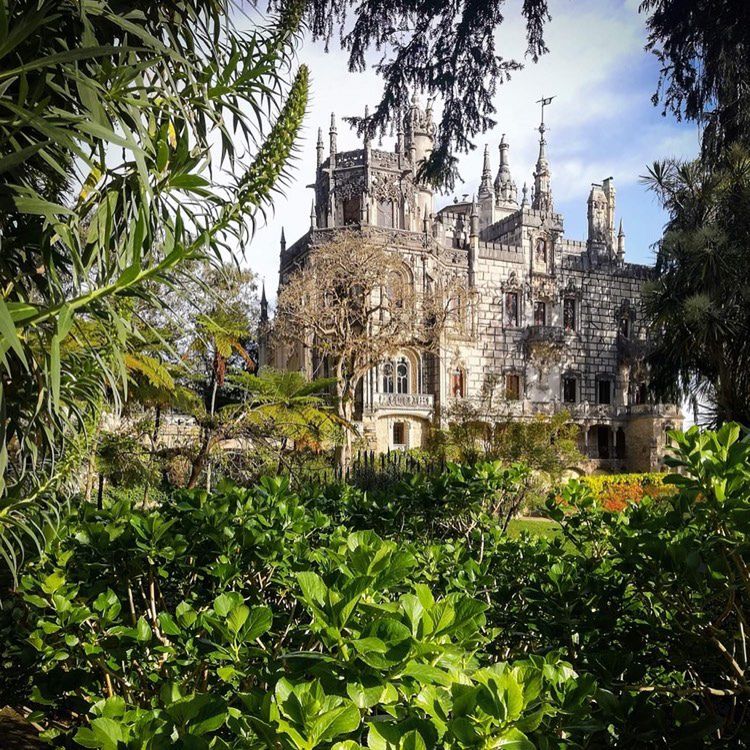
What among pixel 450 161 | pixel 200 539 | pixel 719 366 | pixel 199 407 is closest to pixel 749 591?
pixel 200 539

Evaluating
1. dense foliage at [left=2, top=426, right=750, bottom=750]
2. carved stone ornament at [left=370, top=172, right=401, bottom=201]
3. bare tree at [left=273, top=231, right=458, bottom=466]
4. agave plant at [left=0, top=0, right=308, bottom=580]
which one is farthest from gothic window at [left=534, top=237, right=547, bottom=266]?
agave plant at [left=0, top=0, right=308, bottom=580]

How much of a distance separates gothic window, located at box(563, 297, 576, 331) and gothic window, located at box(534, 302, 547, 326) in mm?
1006

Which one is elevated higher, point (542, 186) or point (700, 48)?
point (542, 186)

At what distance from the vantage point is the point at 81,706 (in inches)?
75.1

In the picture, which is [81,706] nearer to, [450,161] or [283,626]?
[283,626]

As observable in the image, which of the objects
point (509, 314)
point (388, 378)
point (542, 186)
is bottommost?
point (388, 378)

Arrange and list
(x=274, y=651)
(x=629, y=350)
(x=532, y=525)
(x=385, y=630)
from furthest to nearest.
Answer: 1. (x=629, y=350)
2. (x=532, y=525)
3. (x=274, y=651)
4. (x=385, y=630)

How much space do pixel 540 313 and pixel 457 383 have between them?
5626 mm

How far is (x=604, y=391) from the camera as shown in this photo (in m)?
28.3

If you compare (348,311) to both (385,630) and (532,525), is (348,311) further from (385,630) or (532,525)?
(385,630)

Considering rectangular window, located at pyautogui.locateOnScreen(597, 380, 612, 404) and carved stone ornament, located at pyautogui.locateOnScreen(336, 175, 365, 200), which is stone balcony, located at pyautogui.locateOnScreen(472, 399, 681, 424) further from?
carved stone ornament, located at pyautogui.locateOnScreen(336, 175, 365, 200)

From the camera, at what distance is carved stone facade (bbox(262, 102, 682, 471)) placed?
23.5 m

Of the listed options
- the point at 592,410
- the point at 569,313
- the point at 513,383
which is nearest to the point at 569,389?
the point at 592,410

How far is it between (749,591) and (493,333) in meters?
25.4
